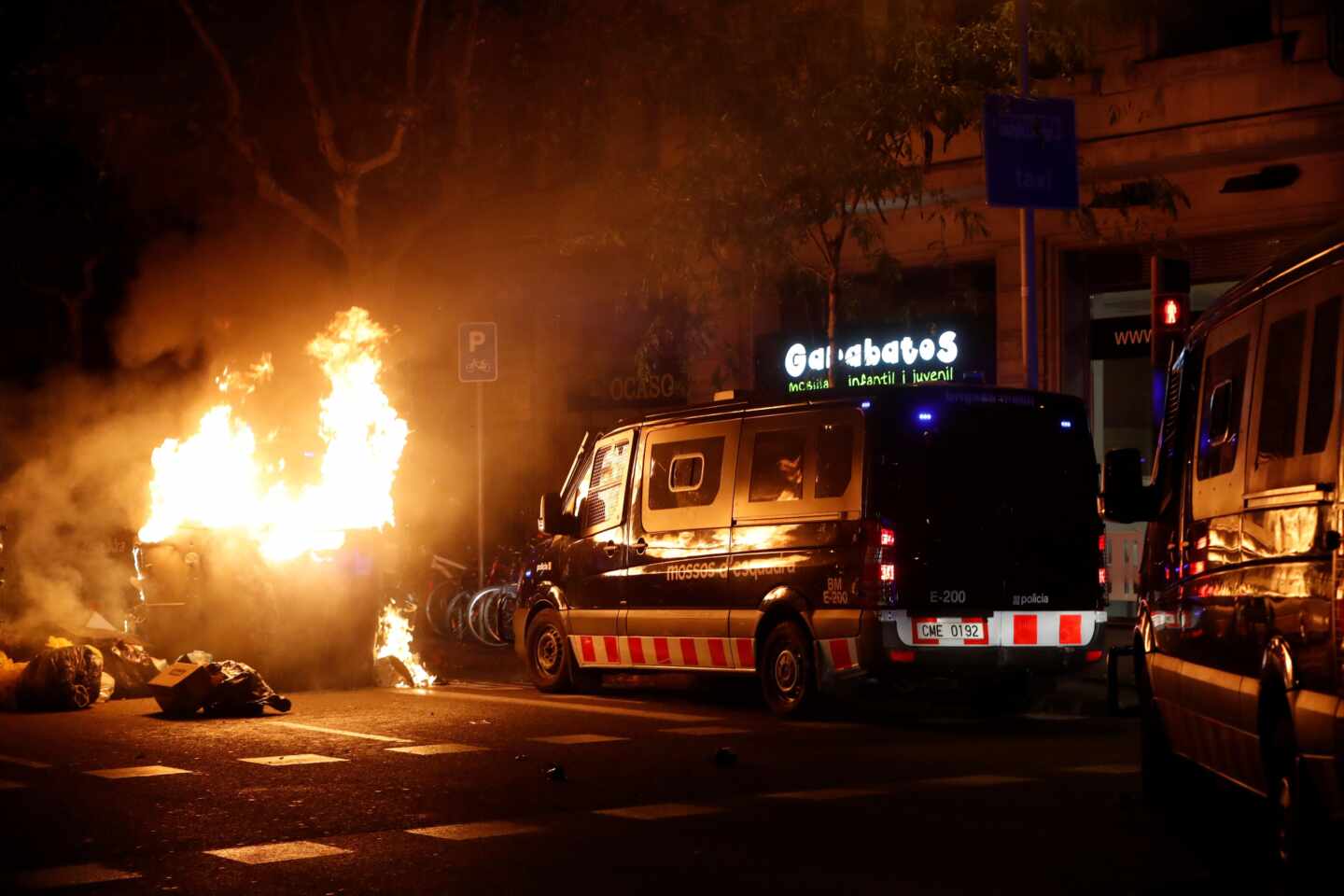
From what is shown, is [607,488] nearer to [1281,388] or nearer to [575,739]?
[575,739]

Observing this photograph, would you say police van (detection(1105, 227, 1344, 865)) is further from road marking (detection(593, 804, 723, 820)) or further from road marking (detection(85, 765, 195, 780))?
road marking (detection(85, 765, 195, 780))

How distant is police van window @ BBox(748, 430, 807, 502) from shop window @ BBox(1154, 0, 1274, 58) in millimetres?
8624

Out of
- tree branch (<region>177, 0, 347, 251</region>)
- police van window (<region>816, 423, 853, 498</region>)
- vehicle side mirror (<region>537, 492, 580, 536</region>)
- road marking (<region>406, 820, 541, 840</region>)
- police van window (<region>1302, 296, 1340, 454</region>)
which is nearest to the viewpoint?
police van window (<region>1302, 296, 1340, 454</region>)

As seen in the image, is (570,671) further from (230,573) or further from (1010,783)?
(1010,783)

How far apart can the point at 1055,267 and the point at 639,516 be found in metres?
8.27

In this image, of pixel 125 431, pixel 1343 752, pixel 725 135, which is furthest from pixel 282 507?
pixel 125 431

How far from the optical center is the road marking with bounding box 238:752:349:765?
35.3ft

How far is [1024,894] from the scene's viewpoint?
6848 millimetres

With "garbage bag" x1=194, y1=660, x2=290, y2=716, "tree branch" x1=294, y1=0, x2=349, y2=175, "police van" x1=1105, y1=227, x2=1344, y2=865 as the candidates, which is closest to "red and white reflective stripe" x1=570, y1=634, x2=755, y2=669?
"garbage bag" x1=194, y1=660, x2=290, y2=716

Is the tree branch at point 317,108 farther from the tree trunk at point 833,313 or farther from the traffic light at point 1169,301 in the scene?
the traffic light at point 1169,301

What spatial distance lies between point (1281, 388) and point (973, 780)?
12.3 ft

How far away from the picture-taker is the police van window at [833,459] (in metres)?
13.0

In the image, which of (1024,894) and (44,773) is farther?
(44,773)

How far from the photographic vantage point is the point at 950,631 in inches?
502
